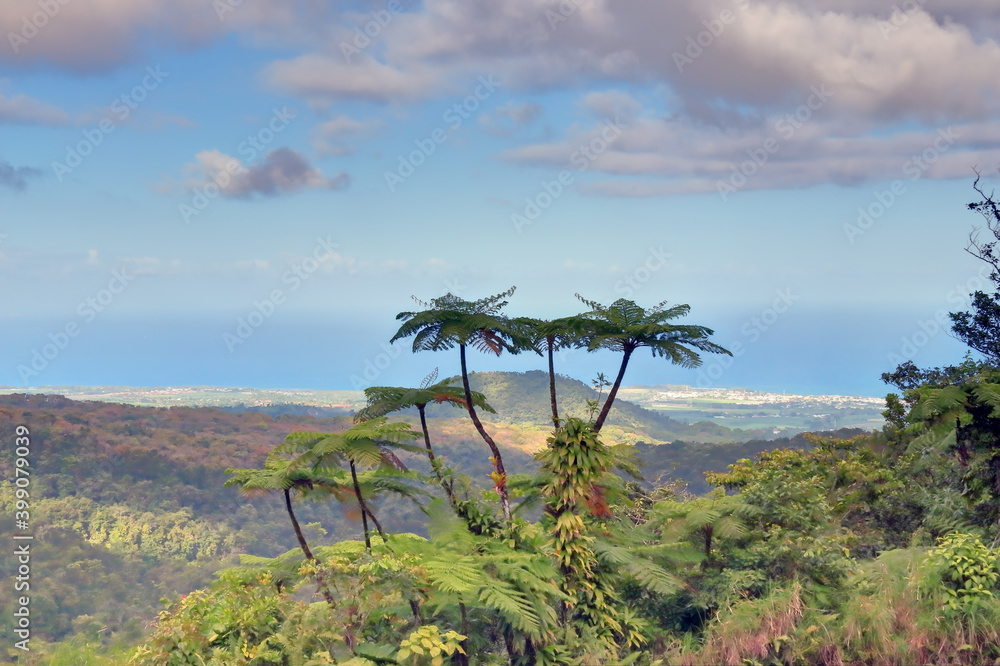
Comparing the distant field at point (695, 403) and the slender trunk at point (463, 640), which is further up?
the distant field at point (695, 403)

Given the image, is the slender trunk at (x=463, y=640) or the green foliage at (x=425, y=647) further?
the slender trunk at (x=463, y=640)

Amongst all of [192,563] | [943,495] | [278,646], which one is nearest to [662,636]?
[278,646]

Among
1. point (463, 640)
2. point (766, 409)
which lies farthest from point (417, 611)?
point (766, 409)

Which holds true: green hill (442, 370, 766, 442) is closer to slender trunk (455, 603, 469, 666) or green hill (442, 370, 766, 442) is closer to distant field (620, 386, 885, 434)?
distant field (620, 386, 885, 434)

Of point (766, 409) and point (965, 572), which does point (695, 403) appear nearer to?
point (766, 409)

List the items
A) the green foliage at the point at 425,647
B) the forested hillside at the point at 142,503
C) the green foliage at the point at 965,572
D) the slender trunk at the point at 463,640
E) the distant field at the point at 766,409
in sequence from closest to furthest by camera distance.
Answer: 1. the green foliage at the point at 425,647
2. the green foliage at the point at 965,572
3. the slender trunk at the point at 463,640
4. the forested hillside at the point at 142,503
5. the distant field at the point at 766,409

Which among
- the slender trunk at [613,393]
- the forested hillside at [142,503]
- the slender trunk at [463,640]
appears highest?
the slender trunk at [613,393]

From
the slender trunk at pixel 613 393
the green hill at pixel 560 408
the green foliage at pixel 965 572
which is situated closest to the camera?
the green foliage at pixel 965 572

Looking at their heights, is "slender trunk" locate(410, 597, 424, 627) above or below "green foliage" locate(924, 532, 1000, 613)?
below

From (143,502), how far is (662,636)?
169 ft

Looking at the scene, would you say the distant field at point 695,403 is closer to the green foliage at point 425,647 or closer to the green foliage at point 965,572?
the green foliage at point 425,647

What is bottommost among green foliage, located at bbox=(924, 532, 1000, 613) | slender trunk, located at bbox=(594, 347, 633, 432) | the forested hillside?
the forested hillside

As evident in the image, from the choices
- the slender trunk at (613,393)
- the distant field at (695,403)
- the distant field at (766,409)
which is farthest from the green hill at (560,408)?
the slender trunk at (613,393)

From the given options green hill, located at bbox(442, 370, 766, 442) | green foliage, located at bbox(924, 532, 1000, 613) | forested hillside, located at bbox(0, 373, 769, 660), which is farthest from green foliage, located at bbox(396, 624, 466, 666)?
green hill, located at bbox(442, 370, 766, 442)
